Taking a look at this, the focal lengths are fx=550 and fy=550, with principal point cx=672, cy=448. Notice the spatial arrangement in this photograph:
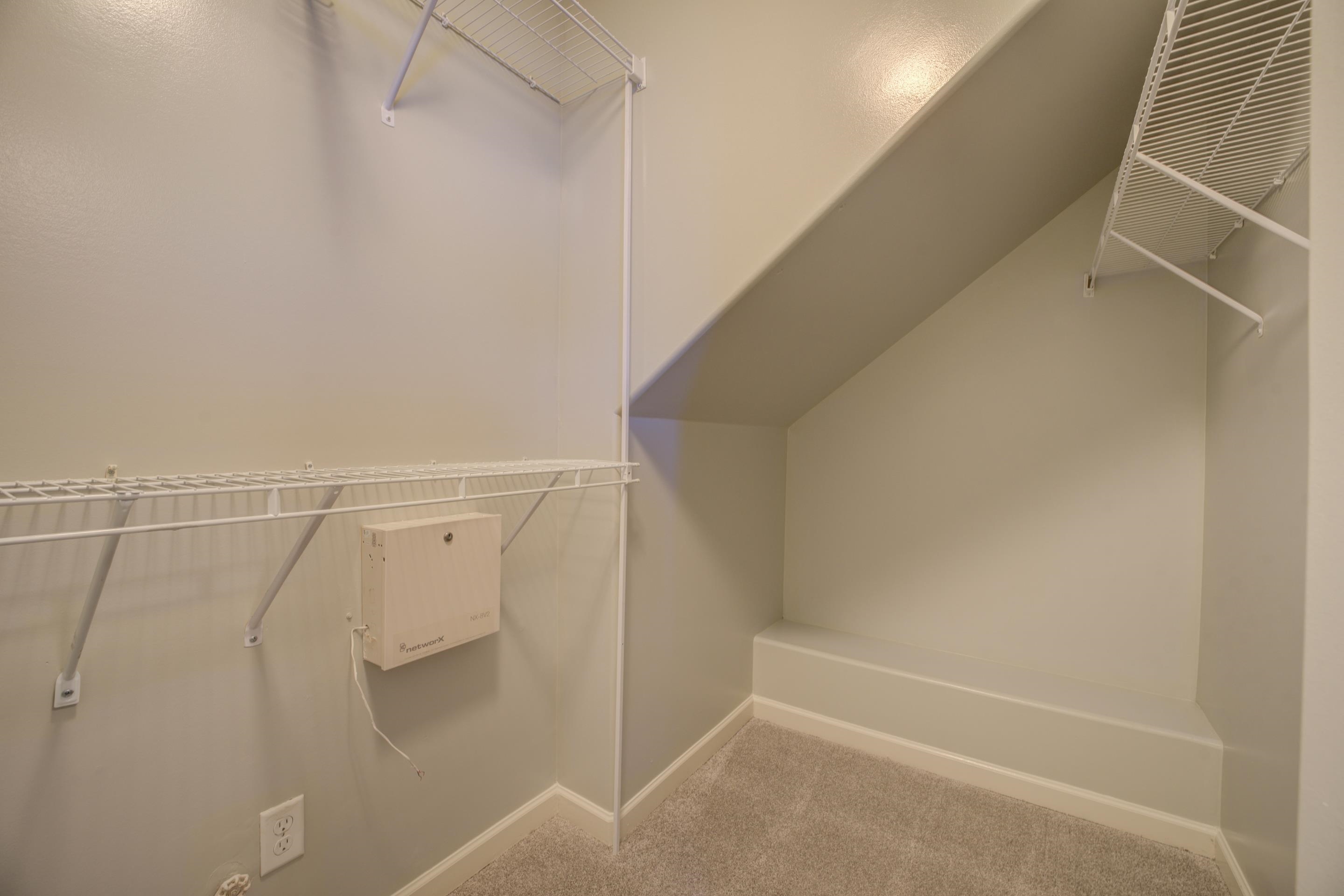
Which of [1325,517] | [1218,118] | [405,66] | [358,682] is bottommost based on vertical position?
[358,682]

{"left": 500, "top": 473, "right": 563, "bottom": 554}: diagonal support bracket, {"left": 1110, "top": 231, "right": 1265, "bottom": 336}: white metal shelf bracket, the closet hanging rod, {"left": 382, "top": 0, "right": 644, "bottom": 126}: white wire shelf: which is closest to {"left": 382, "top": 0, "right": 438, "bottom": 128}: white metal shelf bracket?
{"left": 382, "top": 0, "right": 644, "bottom": 126}: white wire shelf

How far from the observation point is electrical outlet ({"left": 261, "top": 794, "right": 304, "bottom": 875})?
1004mm

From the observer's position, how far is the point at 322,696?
109 cm

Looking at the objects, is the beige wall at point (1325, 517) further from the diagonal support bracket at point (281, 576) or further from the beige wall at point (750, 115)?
the diagonal support bracket at point (281, 576)

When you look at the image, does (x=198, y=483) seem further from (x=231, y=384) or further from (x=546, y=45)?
(x=546, y=45)

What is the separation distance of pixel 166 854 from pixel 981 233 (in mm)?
2341

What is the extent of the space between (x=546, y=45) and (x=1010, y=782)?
2.54 meters

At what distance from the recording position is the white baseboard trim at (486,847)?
50.0 inches

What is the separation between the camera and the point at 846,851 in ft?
4.86

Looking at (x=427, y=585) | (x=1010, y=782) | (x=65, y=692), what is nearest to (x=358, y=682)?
(x=427, y=585)

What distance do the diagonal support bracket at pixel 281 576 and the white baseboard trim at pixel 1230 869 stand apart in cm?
207

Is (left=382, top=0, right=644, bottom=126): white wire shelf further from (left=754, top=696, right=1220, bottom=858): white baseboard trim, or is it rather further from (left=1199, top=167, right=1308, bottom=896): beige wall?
(left=754, top=696, right=1220, bottom=858): white baseboard trim

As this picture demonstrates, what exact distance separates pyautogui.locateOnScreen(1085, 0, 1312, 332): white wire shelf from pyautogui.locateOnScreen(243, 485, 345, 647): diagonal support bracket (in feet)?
4.88

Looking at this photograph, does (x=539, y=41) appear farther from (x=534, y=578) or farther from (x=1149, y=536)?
(x=1149, y=536)
